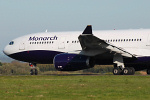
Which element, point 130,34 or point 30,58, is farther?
point 30,58

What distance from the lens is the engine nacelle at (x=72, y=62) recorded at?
27281mm

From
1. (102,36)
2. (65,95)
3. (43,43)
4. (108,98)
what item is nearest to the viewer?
(108,98)

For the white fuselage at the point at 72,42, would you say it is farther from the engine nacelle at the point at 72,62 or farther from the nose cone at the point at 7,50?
the engine nacelle at the point at 72,62

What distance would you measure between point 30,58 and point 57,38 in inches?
125

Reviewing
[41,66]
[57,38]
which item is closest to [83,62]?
[57,38]

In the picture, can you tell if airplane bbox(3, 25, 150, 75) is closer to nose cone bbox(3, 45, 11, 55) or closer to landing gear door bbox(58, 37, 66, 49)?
landing gear door bbox(58, 37, 66, 49)

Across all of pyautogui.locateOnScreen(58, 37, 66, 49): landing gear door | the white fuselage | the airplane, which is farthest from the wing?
pyautogui.locateOnScreen(58, 37, 66, 49): landing gear door

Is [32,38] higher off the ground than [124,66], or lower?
higher

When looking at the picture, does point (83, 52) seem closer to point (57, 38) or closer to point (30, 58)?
point (57, 38)

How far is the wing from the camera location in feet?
83.0

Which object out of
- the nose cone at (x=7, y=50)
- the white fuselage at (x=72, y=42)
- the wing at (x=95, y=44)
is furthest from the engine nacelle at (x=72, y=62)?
the nose cone at (x=7, y=50)

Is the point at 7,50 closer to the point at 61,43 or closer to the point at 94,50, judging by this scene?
the point at 61,43

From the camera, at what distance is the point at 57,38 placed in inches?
1238

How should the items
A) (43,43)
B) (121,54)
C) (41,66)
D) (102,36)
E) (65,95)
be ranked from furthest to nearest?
(41,66), (43,43), (102,36), (121,54), (65,95)
